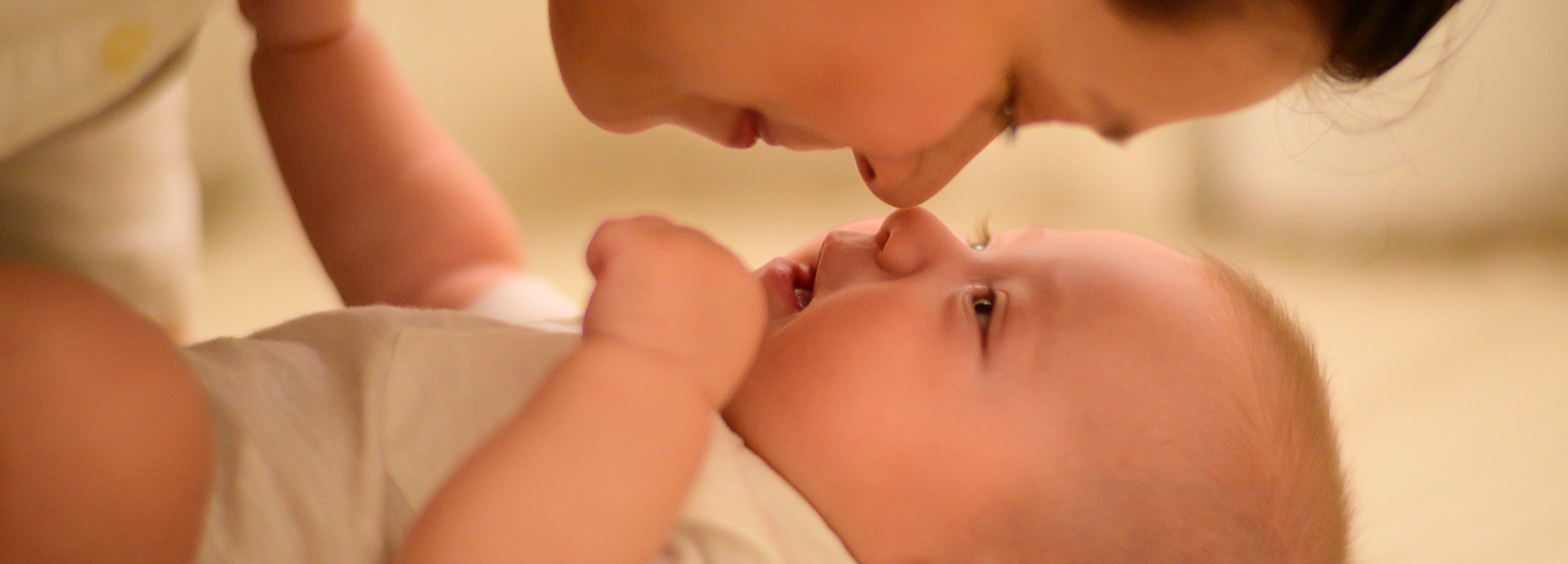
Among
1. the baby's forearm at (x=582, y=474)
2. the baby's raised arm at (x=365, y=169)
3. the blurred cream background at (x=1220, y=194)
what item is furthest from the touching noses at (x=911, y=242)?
the blurred cream background at (x=1220, y=194)

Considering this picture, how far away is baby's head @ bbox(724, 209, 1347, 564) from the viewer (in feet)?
2.27

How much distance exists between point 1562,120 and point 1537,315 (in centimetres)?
30

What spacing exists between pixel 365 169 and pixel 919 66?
53 centimetres

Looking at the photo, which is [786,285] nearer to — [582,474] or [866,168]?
[866,168]

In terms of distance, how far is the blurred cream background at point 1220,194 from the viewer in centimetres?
122

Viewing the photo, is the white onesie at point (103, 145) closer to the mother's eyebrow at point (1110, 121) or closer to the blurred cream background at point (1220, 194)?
the blurred cream background at point (1220, 194)

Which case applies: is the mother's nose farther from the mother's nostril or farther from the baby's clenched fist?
the baby's clenched fist

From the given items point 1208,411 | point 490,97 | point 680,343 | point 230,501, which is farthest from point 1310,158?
point 230,501

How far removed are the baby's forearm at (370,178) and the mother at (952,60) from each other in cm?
29

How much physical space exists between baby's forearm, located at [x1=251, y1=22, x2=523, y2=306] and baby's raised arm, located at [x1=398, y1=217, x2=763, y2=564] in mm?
414

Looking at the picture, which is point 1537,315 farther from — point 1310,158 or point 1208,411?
point 1208,411

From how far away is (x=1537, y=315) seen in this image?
1279mm


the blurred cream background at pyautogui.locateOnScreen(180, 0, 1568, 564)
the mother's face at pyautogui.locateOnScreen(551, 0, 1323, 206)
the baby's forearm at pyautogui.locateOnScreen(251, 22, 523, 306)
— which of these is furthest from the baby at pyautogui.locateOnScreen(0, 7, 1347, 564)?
the blurred cream background at pyautogui.locateOnScreen(180, 0, 1568, 564)

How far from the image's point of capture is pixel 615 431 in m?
0.56
